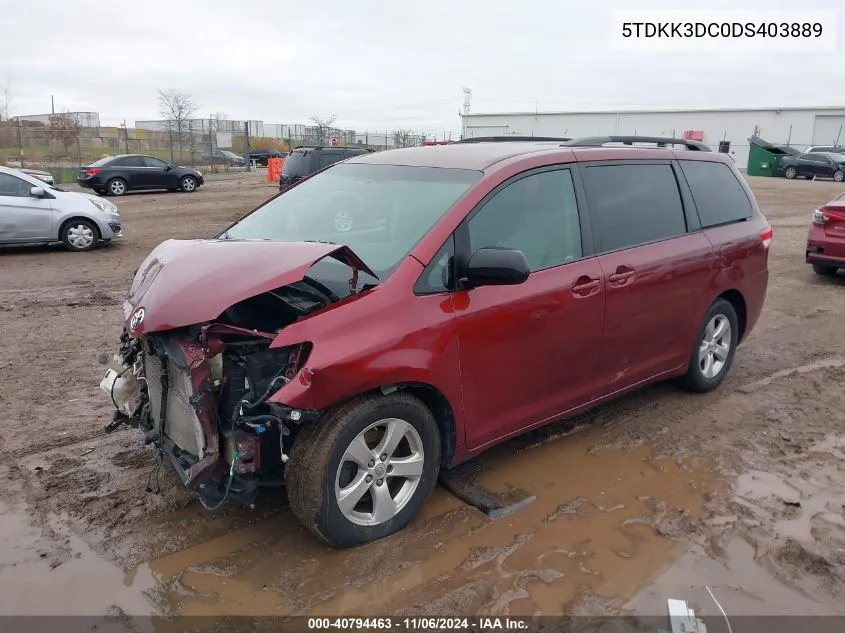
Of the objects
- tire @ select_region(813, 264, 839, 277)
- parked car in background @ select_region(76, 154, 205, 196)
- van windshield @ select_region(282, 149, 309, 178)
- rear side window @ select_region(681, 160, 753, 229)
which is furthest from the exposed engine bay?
parked car in background @ select_region(76, 154, 205, 196)

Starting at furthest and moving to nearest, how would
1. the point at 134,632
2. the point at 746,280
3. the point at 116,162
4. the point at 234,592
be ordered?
1. the point at 116,162
2. the point at 746,280
3. the point at 234,592
4. the point at 134,632

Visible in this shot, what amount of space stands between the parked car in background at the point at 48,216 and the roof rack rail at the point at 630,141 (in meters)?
10.3

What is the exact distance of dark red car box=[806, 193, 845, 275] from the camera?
369 inches

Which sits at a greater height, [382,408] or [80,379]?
[382,408]

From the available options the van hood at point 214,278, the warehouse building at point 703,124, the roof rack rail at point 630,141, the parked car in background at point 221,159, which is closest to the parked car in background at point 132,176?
the parked car in background at point 221,159

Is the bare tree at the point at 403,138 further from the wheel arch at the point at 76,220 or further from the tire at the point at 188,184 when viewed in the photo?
the wheel arch at the point at 76,220

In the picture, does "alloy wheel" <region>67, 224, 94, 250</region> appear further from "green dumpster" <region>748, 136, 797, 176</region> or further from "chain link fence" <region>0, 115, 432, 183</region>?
"green dumpster" <region>748, 136, 797, 176</region>

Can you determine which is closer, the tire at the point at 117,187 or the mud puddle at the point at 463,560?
the mud puddle at the point at 463,560

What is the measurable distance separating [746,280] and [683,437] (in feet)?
5.23

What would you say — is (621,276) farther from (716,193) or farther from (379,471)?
(379,471)

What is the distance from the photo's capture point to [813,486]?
3957 millimetres

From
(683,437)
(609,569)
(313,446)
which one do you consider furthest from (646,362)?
(313,446)

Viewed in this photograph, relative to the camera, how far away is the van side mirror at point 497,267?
330 cm

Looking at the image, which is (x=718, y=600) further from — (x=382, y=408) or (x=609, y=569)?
(x=382, y=408)
